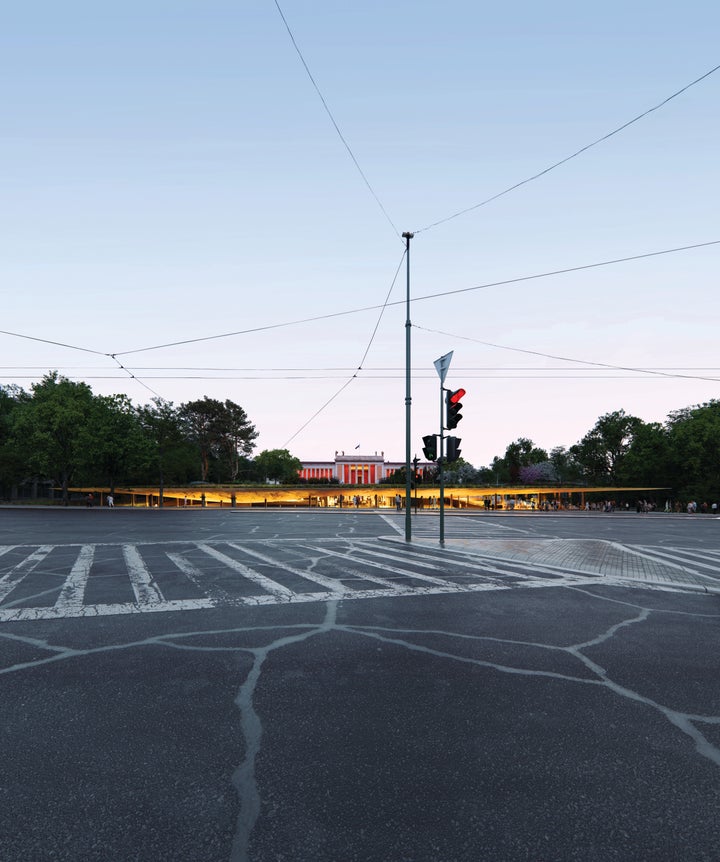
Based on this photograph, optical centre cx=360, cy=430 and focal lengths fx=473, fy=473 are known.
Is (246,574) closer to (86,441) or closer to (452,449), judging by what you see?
(452,449)

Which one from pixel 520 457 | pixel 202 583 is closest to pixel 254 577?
pixel 202 583

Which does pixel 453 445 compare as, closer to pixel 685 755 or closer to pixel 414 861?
pixel 685 755

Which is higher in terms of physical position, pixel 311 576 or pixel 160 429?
pixel 160 429

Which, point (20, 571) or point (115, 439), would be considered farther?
point (115, 439)

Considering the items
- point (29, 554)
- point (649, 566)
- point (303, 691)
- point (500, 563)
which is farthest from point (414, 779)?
point (29, 554)

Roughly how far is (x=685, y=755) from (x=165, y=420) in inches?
2077

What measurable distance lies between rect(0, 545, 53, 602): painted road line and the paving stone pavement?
1026cm

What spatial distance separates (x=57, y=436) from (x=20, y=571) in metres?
42.2

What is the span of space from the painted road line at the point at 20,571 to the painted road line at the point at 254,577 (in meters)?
3.80

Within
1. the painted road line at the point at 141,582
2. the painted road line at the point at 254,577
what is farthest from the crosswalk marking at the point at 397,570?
the painted road line at the point at 141,582

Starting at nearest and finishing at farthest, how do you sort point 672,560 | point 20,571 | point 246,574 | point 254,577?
point 254,577
point 246,574
point 20,571
point 672,560

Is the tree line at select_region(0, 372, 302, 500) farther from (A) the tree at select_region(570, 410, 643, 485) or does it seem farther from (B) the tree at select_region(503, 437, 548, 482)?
(B) the tree at select_region(503, 437, 548, 482)

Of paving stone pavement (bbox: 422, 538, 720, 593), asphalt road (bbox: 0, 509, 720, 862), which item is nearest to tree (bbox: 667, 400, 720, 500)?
paving stone pavement (bbox: 422, 538, 720, 593)

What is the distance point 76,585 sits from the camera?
329 inches
